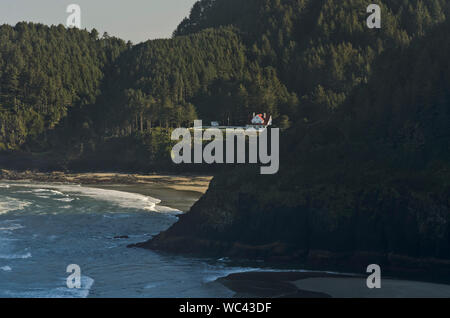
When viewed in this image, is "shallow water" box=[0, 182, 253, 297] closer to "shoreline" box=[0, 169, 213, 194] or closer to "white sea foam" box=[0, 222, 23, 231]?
"white sea foam" box=[0, 222, 23, 231]

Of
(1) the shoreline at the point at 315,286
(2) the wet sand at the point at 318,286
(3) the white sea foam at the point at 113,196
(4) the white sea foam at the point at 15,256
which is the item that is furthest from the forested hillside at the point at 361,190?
(3) the white sea foam at the point at 113,196

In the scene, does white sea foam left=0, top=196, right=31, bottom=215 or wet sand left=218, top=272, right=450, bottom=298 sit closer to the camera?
wet sand left=218, top=272, right=450, bottom=298

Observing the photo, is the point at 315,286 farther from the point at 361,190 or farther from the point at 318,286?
the point at 361,190

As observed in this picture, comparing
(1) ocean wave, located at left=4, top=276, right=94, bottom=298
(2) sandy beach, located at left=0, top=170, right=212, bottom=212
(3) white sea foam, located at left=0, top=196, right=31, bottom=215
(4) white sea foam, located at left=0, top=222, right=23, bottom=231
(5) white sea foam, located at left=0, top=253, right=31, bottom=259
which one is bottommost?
(1) ocean wave, located at left=4, top=276, right=94, bottom=298

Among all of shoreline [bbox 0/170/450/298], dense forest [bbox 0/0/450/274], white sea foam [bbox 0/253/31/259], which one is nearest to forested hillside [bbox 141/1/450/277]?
dense forest [bbox 0/0/450/274]

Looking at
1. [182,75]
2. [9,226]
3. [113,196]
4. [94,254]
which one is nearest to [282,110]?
[182,75]

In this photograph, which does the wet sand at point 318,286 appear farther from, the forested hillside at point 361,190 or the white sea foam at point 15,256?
the white sea foam at point 15,256
